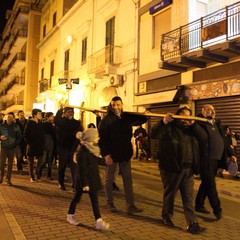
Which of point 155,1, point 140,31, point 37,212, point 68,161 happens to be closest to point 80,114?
point 140,31

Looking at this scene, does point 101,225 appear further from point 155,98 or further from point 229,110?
point 155,98

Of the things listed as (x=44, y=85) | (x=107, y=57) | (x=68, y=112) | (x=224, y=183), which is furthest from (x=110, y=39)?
(x=68, y=112)

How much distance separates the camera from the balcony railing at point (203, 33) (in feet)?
39.7

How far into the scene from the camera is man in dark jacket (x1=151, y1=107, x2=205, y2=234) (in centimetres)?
505

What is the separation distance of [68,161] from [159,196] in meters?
2.17

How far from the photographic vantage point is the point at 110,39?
67.4 feet

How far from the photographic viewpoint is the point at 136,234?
4895mm

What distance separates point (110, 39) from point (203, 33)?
8.48 m

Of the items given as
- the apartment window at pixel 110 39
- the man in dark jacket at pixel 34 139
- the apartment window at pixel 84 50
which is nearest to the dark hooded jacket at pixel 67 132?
the man in dark jacket at pixel 34 139

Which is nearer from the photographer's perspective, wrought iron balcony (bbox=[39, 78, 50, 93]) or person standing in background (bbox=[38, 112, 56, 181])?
person standing in background (bbox=[38, 112, 56, 181])

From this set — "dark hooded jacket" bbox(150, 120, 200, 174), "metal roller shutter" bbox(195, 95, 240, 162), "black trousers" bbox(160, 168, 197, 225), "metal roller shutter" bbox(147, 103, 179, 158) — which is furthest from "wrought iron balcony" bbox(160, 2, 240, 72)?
"black trousers" bbox(160, 168, 197, 225)

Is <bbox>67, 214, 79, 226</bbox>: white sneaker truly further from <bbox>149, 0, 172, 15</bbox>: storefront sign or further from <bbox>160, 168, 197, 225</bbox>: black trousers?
<bbox>149, 0, 172, 15</bbox>: storefront sign

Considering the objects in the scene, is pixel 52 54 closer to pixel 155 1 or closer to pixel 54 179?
pixel 155 1

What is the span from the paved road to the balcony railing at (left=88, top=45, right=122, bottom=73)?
11.7 metres
